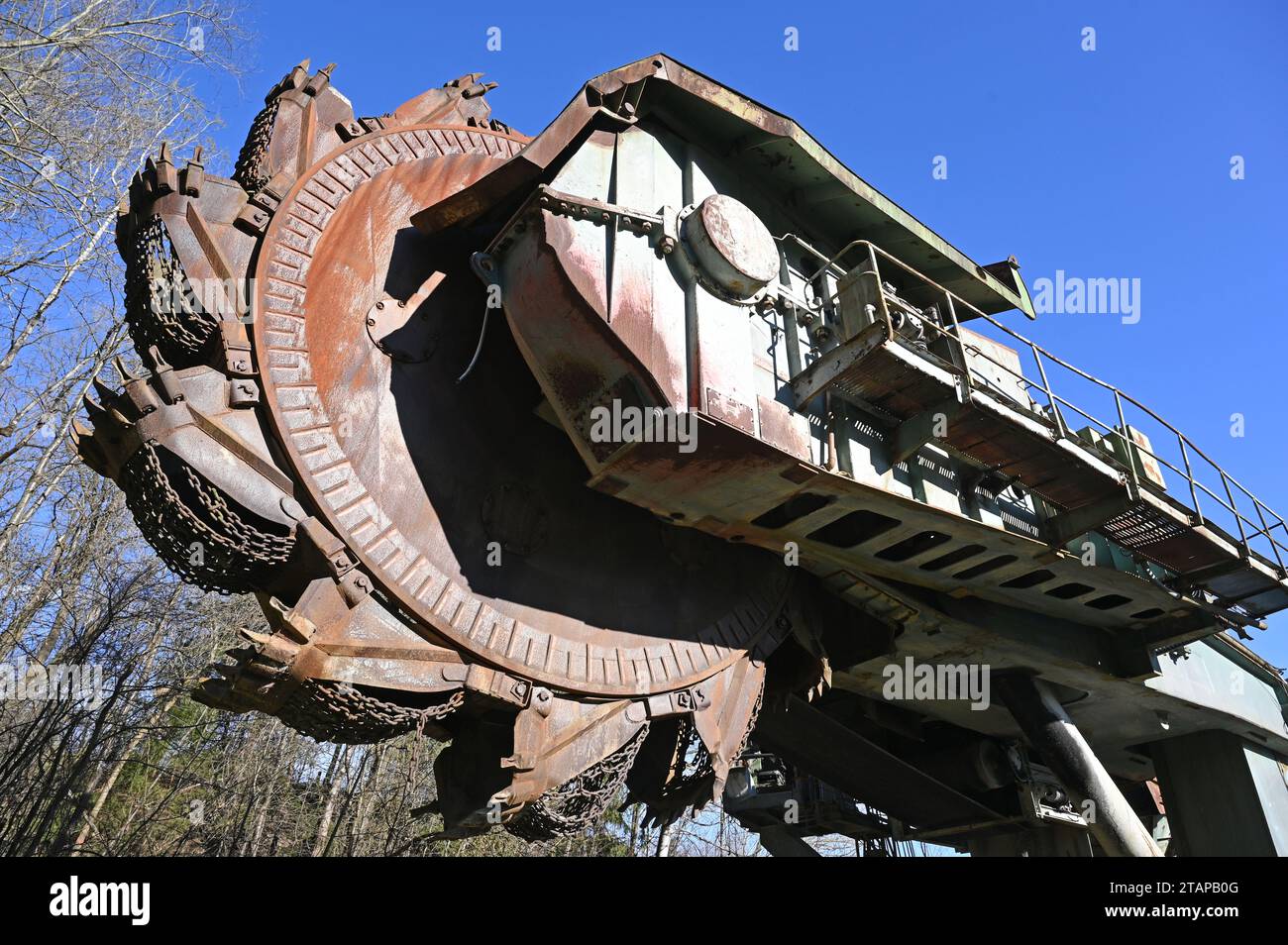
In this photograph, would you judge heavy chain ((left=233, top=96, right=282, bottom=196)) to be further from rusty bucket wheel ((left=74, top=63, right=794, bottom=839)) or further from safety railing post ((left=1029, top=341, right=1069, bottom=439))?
safety railing post ((left=1029, top=341, right=1069, bottom=439))

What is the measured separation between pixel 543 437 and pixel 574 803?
4.07m

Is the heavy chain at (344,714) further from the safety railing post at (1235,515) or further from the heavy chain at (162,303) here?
the safety railing post at (1235,515)

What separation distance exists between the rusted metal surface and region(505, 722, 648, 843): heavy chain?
0.13 feet

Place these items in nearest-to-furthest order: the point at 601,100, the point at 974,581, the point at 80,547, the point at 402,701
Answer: the point at 402,701 < the point at 601,100 < the point at 974,581 < the point at 80,547

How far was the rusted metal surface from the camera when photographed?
7414mm

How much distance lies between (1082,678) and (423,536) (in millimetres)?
11626

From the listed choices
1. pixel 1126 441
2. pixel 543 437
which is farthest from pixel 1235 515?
pixel 543 437

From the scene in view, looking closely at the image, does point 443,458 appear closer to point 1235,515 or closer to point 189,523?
point 189,523

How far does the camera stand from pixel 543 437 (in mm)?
10055

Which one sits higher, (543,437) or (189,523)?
(543,437)

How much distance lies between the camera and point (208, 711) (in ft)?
76.7

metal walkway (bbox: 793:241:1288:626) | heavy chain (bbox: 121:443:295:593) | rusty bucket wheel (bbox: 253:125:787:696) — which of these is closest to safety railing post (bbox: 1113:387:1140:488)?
metal walkway (bbox: 793:241:1288:626)
